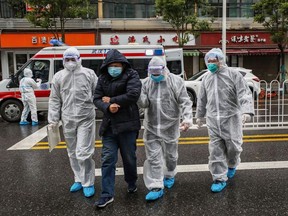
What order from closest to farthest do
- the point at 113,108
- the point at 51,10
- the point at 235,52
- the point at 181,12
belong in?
the point at 113,108 < the point at 51,10 < the point at 181,12 < the point at 235,52

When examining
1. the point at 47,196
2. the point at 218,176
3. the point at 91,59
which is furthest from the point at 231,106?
the point at 91,59

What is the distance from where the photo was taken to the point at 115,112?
3.80 meters

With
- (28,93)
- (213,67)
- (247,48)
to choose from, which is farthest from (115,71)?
(247,48)

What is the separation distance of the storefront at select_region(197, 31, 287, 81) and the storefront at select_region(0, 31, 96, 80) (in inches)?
271

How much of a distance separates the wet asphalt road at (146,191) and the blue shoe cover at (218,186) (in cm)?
6

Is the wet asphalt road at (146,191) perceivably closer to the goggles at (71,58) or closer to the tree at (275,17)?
the goggles at (71,58)

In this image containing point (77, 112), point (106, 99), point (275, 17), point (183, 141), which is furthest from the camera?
point (275, 17)

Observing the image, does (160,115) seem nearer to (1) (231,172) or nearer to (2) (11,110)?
(1) (231,172)

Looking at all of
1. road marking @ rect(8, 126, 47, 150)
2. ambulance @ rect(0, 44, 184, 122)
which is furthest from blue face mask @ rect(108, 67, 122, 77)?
ambulance @ rect(0, 44, 184, 122)

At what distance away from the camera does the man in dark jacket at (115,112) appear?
3.81m

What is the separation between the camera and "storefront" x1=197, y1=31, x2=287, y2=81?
20.4 m

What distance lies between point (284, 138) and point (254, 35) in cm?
1517

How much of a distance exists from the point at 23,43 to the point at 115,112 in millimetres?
17690

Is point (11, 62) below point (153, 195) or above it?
above
